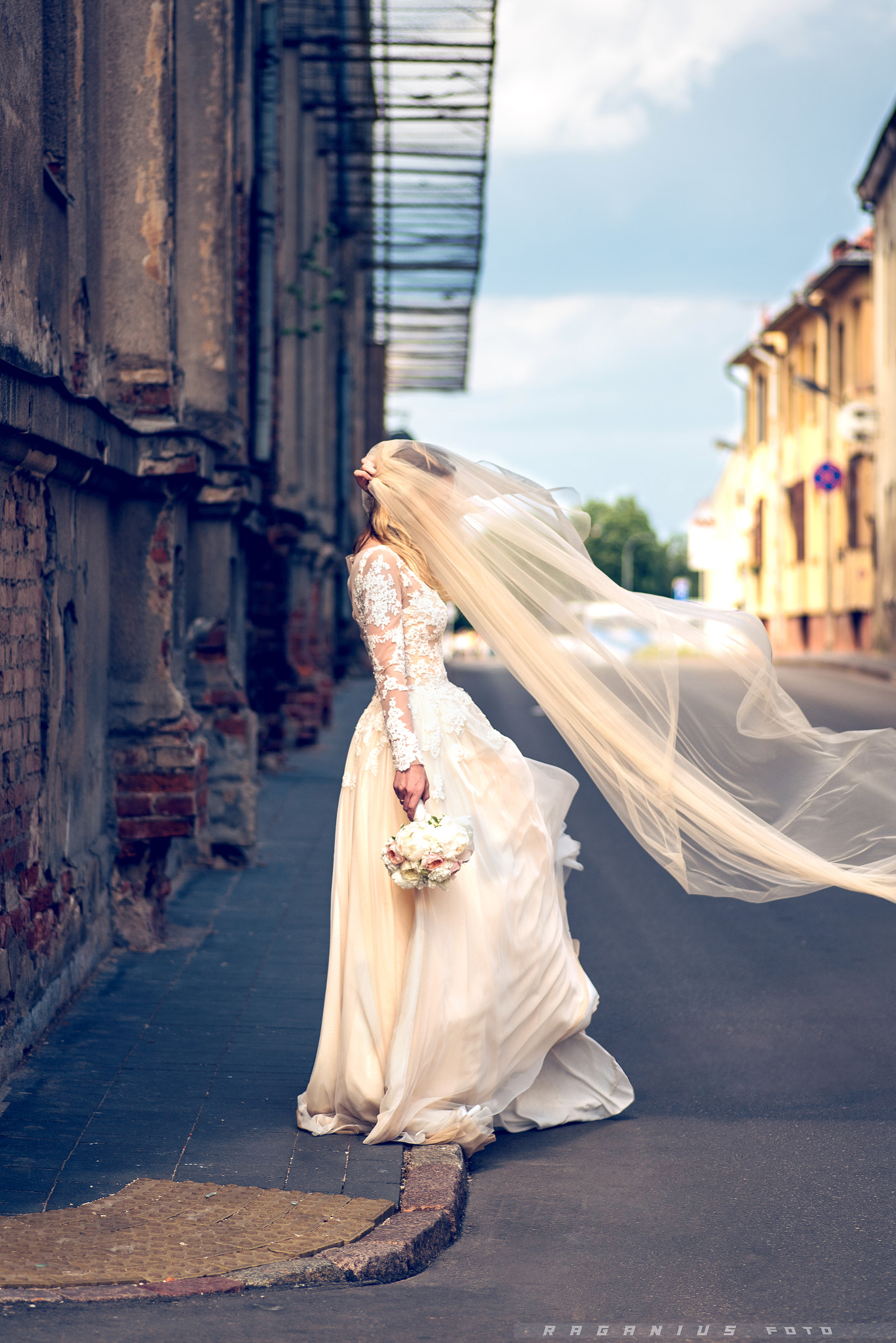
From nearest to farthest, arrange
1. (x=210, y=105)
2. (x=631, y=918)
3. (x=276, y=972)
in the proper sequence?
(x=276, y=972)
(x=631, y=918)
(x=210, y=105)

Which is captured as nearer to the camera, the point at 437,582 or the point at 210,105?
the point at 437,582

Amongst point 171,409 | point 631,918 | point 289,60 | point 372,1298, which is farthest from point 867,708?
point 372,1298

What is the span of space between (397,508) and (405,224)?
15854mm

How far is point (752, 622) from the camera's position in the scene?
539 cm

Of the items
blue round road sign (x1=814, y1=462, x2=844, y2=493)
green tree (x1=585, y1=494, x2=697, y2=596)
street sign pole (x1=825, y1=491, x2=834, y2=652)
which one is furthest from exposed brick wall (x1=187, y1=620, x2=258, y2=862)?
green tree (x1=585, y1=494, x2=697, y2=596)

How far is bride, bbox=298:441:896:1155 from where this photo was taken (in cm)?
480

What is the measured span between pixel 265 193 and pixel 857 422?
2670 centimetres

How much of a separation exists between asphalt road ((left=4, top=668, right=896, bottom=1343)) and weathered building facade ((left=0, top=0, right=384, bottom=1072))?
1.95 m

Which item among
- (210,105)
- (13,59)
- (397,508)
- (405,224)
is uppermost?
(405,224)

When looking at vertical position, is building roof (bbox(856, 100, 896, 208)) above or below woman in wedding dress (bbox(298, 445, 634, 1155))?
above

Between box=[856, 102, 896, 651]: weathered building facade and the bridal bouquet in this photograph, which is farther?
box=[856, 102, 896, 651]: weathered building facade

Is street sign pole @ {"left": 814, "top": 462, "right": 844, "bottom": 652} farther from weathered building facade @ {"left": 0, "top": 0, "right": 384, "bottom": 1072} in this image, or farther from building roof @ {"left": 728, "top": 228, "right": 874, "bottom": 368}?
weathered building facade @ {"left": 0, "top": 0, "right": 384, "bottom": 1072}

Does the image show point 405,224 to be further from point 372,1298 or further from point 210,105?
point 372,1298

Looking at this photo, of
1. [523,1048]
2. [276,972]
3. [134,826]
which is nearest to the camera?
[523,1048]
